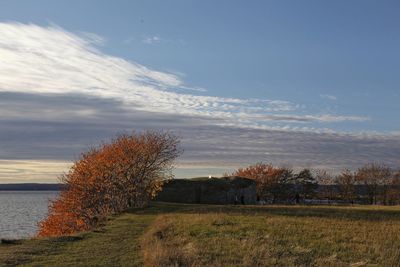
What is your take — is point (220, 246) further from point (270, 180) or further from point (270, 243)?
point (270, 180)

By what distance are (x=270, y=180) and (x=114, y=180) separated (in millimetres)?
56524

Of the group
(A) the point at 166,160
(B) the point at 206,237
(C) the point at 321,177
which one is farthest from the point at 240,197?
(B) the point at 206,237

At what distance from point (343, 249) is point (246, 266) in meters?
5.80

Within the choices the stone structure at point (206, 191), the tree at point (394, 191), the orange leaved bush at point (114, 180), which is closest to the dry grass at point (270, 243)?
the orange leaved bush at point (114, 180)

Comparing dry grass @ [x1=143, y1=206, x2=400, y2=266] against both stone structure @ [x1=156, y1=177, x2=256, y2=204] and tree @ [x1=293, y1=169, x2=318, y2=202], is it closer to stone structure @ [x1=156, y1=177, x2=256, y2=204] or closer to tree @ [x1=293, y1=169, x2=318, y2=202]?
stone structure @ [x1=156, y1=177, x2=256, y2=204]

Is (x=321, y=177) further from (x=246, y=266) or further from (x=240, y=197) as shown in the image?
(x=246, y=266)

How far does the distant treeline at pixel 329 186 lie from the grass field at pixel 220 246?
67.7 m

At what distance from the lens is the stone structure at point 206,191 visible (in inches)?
2682

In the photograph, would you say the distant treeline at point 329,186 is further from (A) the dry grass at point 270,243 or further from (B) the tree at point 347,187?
(A) the dry grass at point 270,243

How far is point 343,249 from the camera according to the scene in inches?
787

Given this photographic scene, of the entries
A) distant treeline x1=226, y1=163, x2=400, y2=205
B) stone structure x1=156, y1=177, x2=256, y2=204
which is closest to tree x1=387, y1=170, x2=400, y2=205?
distant treeline x1=226, y1=163, x2=400, y2=205

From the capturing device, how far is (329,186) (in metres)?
104

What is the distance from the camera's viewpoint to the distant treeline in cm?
9638

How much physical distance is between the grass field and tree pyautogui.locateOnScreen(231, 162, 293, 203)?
68.1 meters
